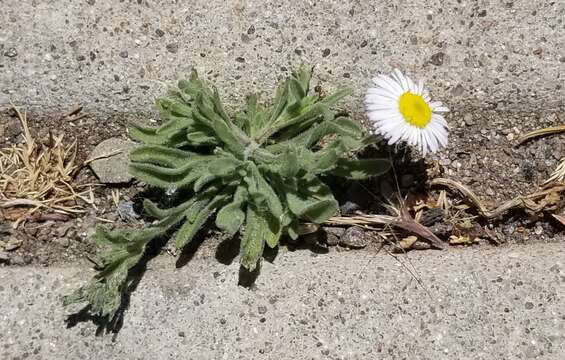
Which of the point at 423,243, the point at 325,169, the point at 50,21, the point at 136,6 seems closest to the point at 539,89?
the point at 423,243

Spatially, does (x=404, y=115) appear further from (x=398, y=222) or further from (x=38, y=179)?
(x=38, y=179)

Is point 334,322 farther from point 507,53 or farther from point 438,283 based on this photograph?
point 507,53

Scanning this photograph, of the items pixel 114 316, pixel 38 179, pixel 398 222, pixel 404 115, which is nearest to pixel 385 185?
pixel 398 222

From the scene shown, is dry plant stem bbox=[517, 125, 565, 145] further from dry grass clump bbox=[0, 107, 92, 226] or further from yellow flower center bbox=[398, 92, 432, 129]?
dry grass clump bbox=[0, 107, 92, 226]

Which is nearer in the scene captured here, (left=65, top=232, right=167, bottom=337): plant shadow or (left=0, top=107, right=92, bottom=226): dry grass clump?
(left=65, top=232, right=167, bottom=337): plant shadow

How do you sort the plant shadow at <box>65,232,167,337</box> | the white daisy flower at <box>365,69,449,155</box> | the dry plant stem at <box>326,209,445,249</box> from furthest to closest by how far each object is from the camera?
the dry plant stem at <box>326,209,445,249</box> → the plant shadow at <box>65,232,167,337</box> → the white daisy flower at <box>365,69,449,155</box>

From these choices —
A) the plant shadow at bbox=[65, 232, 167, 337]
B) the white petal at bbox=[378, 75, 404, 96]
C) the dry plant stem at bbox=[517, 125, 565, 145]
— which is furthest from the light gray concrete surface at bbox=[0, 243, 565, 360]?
the white petal at bbox=[378, 75, 404, 96]
